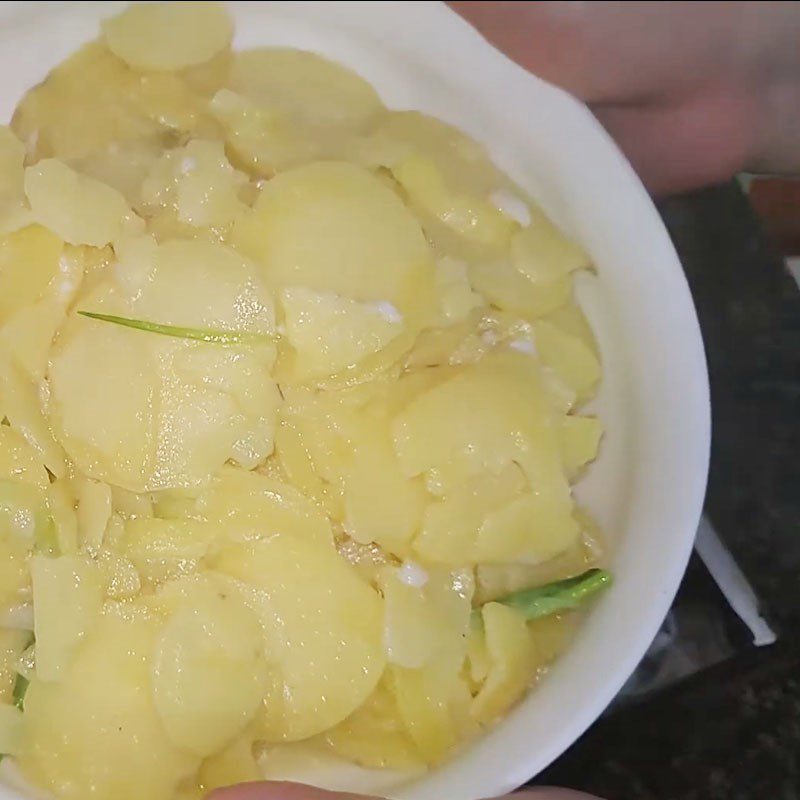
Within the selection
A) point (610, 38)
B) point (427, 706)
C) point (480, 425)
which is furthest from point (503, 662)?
point (610, 38)

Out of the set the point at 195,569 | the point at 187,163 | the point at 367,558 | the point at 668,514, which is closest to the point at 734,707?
the point at 668,514

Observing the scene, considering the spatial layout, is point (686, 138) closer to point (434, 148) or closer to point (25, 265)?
point (434, 148)

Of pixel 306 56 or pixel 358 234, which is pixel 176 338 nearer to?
pixel 358 234

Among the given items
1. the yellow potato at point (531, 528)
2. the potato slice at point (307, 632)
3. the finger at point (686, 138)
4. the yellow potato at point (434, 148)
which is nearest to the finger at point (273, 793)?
the potato slice at point (307, 632)

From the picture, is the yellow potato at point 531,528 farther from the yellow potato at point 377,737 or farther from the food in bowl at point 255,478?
the yellow potato at point 377,737

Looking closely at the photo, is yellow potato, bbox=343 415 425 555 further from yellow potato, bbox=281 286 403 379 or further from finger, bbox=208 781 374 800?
finger, bbox=208 781 374 800
